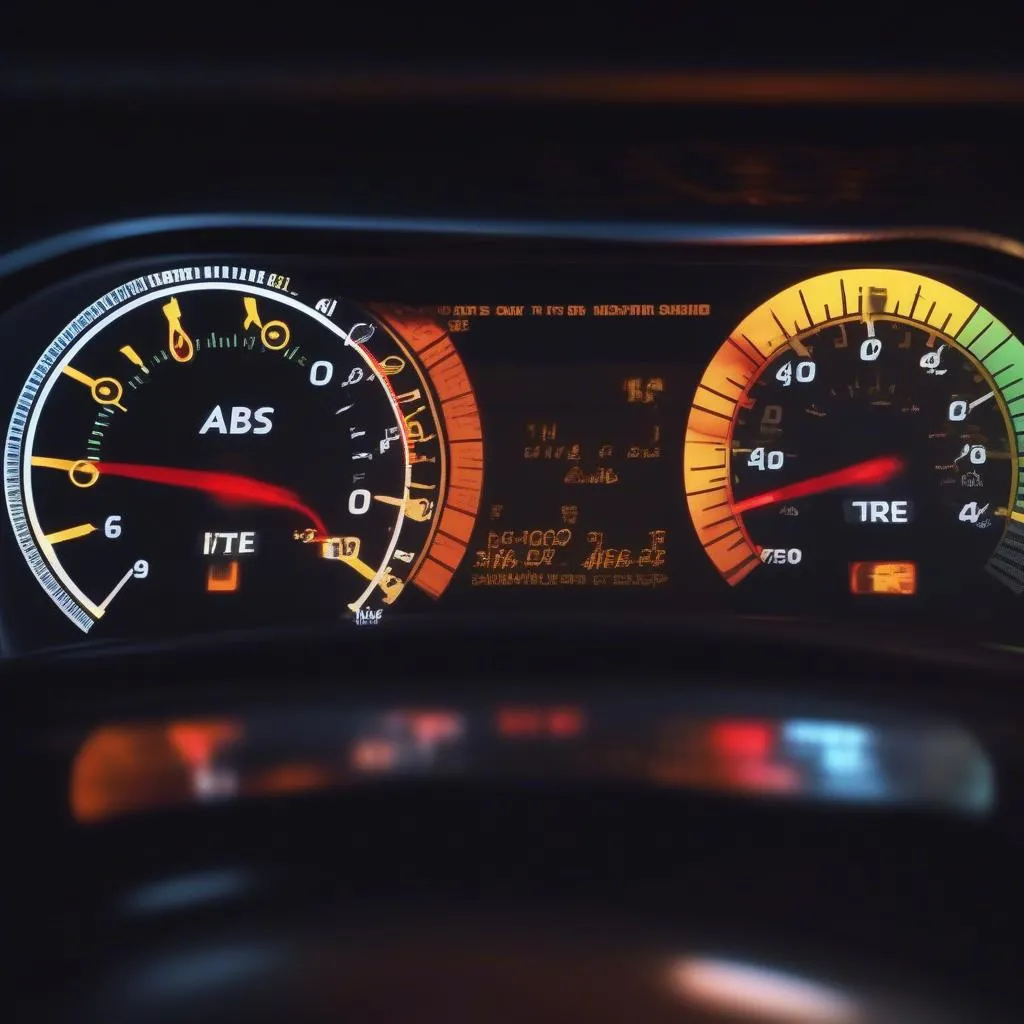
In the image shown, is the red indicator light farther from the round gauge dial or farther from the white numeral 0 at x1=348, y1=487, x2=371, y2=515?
the white numeral 0 at x1=348, y1=487, x2=371, y2=515

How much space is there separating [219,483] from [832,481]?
979 mm

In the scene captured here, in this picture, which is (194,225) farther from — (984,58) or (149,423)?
(984,58)

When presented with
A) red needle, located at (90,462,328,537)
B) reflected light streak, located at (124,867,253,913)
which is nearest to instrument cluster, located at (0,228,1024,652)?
red needle, located at (90,462,328,537)

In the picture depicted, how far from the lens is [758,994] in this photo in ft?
4.30

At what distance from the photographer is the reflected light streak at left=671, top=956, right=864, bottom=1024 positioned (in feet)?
4.24

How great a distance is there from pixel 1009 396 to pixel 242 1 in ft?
4.38

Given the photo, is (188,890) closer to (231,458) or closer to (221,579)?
(221,579)

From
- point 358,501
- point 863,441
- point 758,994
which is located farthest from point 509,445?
point 758,994

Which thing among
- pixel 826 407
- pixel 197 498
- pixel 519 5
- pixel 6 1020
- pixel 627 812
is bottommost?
pixel 6 1020

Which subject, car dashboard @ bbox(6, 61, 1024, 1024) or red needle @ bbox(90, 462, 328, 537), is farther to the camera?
red needle @ bbox(90, 462, 328, 537)

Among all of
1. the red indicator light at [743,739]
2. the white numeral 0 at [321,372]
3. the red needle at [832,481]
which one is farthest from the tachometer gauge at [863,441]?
the white numeral 0 at [321,372]

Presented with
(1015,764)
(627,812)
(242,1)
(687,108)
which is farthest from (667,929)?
(242,1)

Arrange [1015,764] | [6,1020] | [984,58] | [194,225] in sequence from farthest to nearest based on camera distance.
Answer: [194,225], [1015,764], [984,58], [6,1020]

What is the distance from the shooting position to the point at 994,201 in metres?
1.87
